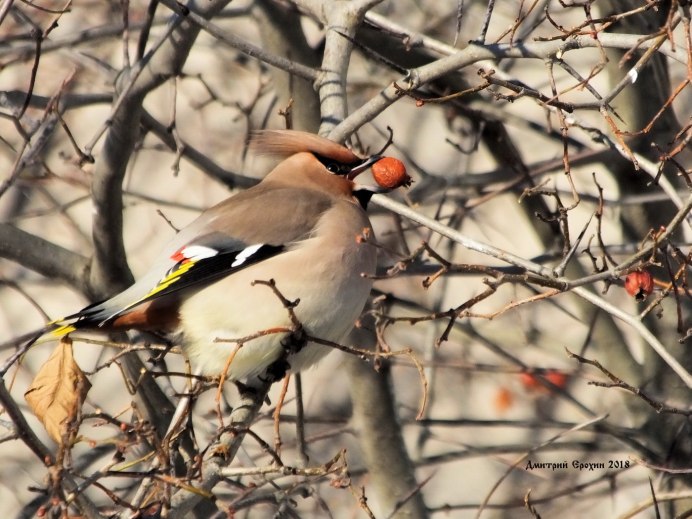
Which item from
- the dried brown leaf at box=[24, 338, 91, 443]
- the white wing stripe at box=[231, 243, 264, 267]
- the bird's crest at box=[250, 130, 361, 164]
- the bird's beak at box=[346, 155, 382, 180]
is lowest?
the dried brown leaf at box=[24, 338, 91, 443]

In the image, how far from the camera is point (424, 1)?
6555 millimetres

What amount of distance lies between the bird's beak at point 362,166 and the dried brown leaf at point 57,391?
1384 mm

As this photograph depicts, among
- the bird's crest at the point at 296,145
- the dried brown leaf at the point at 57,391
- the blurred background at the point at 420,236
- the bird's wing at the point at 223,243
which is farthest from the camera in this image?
the bird's crest at the point at 296,145

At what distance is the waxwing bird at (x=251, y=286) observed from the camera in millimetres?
3342

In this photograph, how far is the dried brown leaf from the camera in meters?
2.54

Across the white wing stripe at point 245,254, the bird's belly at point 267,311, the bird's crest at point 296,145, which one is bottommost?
the bird's belly at point 267,311

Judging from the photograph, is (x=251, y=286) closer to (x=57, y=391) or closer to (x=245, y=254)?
(x=245, y=254)

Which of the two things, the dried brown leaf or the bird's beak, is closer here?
the dried brown leaf

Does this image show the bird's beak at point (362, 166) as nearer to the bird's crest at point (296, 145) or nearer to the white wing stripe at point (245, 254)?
the bird's crest at point (296, 145)

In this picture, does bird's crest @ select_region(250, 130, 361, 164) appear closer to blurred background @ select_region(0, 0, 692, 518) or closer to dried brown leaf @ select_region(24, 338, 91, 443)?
blurred background @ select_region(0, 0, 692, 518)

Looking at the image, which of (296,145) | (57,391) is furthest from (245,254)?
(57,391)

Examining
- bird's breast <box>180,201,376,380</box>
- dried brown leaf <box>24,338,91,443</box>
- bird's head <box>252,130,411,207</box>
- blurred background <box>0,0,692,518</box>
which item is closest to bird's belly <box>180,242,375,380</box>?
bird's breast <box>180,201,376,380</box>

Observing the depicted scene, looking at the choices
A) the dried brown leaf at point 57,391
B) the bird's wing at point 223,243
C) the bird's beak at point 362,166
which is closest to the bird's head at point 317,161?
the bird's beak at point 362,166

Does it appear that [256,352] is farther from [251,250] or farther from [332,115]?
[332,115]
